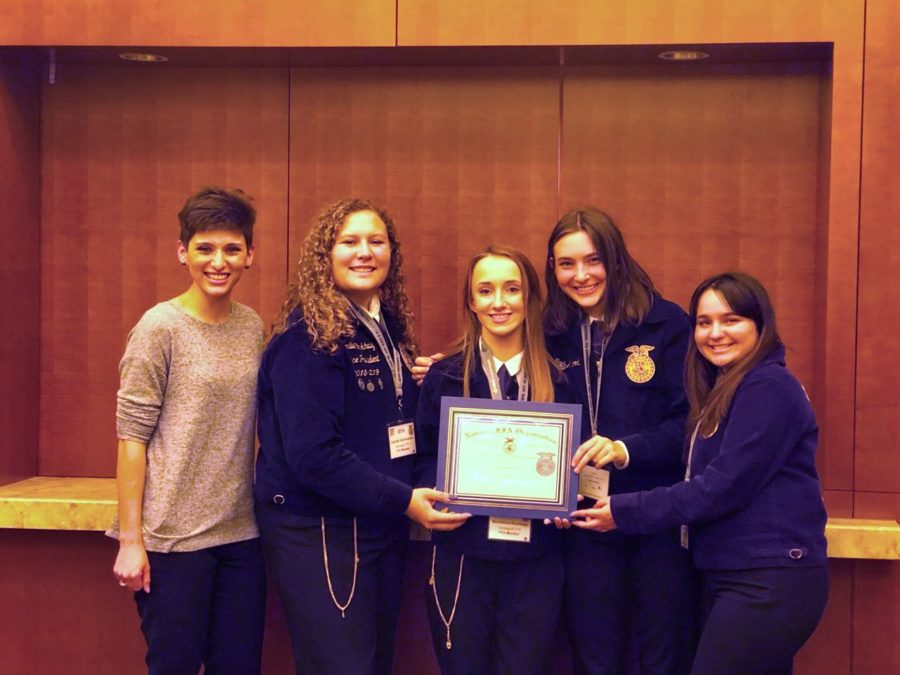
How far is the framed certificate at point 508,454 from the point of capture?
2.40 m

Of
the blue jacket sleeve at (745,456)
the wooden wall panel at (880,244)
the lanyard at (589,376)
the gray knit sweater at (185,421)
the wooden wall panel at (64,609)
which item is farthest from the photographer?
the wooden wall panel at (64,609)

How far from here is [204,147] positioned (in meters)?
3.38

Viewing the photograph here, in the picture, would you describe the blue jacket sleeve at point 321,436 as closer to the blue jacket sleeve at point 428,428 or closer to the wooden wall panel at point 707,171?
the blue jacket sleeve at point 428,428

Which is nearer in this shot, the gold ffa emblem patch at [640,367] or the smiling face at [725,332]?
the smiling face at [725,332]

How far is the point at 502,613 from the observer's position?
2.42 metres

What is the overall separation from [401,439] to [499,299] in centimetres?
46

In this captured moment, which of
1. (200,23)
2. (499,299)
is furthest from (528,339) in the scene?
(200,23)

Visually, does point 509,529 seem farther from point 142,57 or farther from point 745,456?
point 142,57

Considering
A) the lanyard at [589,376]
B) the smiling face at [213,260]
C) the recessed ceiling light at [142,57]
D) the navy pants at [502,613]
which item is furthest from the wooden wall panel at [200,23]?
the navy pants at [502,613]

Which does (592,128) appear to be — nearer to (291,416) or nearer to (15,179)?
(291,416)

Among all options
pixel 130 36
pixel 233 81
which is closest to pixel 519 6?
pixel 233 81

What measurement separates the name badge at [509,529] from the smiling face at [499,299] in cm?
44

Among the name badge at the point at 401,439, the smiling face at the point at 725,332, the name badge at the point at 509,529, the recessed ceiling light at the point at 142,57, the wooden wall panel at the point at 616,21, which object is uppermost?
the wooden wall panel at the point at 616,21

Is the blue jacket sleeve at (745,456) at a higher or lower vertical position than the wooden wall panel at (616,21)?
lower
